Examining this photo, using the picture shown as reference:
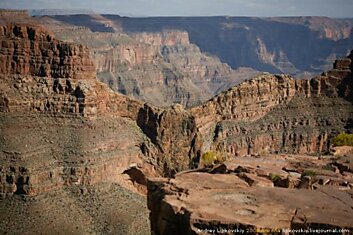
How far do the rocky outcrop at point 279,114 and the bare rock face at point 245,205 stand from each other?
4924 cm

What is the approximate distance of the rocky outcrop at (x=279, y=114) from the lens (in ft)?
243

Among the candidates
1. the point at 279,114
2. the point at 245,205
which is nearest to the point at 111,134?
the point at 279,114

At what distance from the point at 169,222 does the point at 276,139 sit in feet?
199

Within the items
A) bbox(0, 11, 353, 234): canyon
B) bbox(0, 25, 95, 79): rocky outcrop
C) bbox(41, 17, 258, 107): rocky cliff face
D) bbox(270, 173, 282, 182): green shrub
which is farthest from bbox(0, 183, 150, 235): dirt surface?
bbox(41, 17, 258, 107): rocky cliff face

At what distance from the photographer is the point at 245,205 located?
17.6 meters

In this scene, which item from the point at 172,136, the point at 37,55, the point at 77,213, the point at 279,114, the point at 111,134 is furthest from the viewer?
the point at 279,114

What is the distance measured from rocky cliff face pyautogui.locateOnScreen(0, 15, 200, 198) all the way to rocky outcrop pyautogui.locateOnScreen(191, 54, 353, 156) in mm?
10193

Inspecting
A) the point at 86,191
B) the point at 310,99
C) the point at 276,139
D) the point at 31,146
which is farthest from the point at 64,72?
the point at 310,99

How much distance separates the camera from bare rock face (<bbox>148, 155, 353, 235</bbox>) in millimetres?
15984

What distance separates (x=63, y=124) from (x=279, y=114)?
34.0 metres

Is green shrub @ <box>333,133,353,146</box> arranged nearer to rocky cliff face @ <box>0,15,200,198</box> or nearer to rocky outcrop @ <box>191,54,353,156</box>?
rocky outcrop @ <box>191,54,353,156</box>

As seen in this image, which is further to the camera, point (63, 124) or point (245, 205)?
point (63, 124)

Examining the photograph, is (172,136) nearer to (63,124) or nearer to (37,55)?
(63,124)

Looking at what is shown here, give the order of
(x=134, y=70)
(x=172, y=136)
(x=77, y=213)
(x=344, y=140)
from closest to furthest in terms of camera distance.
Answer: (x=77, y=213), (x=344, y=140), (x=172, y=136), (x=134, y=70)
